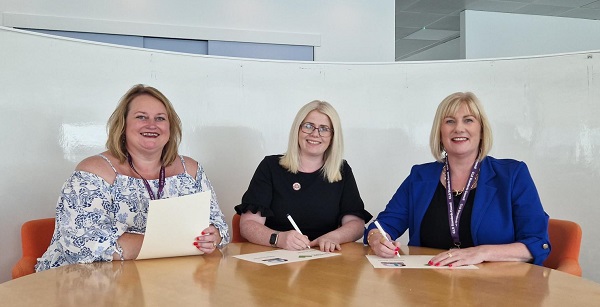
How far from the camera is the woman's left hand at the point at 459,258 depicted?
1857 mm

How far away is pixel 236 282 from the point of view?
5.29 feet

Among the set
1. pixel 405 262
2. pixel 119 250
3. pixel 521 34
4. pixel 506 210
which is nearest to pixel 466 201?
pixel 506 210

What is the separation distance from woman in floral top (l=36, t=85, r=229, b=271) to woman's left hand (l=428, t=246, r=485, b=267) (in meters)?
0.83

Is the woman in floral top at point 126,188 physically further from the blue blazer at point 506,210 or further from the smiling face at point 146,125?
the blue blazer at point 506,210

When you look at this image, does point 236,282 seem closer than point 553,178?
Yes

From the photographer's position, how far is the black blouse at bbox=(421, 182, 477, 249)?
2295 mm

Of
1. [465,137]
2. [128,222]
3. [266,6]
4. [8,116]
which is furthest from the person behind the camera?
[266,6]

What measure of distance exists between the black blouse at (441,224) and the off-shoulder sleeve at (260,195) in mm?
749

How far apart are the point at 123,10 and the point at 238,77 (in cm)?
225

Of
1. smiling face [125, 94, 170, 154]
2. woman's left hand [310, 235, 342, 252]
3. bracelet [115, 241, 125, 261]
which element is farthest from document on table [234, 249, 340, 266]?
smiling face [125, 94, 170, 154]

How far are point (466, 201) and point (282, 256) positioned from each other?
0.84 meters

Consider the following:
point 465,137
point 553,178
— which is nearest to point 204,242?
point 465,137

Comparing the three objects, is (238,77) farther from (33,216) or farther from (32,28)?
(32,28)

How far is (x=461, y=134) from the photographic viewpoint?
2377 millimetres
